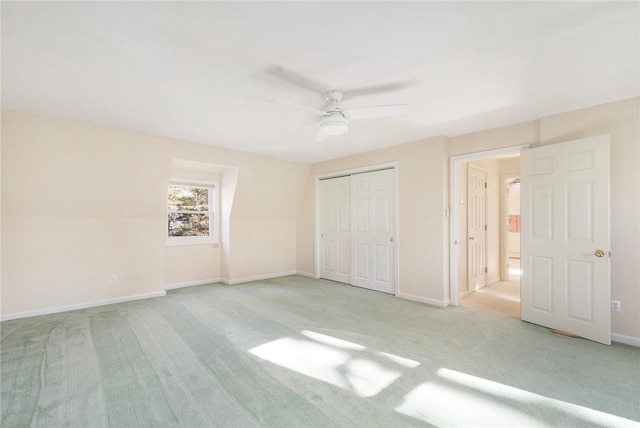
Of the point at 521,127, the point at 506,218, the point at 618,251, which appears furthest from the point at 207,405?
the point at 506,218

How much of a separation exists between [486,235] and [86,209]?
6.51 meters

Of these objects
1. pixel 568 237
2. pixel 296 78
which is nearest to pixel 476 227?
pixel 568 237

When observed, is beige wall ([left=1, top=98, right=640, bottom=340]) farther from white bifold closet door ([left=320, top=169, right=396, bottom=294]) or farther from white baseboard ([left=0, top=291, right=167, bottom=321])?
white bifold closet door ([left=320, top=169, right=396, bottom=294])

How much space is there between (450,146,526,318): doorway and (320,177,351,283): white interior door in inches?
77.2

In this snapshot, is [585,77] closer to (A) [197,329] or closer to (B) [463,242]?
(B) [463,242]

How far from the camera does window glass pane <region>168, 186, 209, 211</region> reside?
5.41m

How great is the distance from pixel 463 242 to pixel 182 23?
4550mm

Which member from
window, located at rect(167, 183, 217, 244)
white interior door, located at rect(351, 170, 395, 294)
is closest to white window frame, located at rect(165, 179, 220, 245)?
window, located at rect(167, 183, 217, 244)

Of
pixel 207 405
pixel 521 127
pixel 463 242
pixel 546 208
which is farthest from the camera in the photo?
pixel 463 242

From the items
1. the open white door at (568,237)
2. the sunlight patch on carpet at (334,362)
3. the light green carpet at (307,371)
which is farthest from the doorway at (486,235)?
the sunlight patch on carpet at (334,362)

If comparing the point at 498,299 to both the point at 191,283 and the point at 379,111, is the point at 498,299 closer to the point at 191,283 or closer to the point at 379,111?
the point at 379,111

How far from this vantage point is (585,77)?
248cm

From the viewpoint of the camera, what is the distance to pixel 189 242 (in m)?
5.54

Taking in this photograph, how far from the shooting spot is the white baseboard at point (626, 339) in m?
2.86
